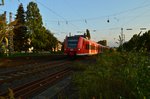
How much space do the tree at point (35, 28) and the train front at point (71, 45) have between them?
146ft

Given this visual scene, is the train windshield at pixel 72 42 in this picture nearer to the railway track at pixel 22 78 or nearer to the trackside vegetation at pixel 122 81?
the railway track at pixel 22 78

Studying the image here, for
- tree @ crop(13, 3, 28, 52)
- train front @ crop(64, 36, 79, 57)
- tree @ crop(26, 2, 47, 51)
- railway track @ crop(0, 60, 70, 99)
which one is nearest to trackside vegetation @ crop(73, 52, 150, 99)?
railway track @ crop(0, 60, 70, 99)

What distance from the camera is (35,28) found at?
8450cm

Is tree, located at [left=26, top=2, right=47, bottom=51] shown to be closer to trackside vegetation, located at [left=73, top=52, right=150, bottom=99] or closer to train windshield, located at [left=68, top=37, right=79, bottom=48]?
train windshield, located at [left=68, top=37, right=79, bottom=48]

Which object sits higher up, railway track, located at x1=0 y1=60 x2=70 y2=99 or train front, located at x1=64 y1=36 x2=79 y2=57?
train front, located at x1=64 y1=36 x2=79 y2=57

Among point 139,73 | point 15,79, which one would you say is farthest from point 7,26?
point 139,73

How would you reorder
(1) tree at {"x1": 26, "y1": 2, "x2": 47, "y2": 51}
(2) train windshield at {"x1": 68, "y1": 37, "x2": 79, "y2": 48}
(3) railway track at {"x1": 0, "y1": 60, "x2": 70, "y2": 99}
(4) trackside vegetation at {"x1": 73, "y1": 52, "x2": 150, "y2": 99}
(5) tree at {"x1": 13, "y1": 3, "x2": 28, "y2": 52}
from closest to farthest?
(4) trackside vegetation at {"x1": 73, "y1": 52, "x2": 150, "y2": 99} < (3) railway track at {"x1": 0, "y1": 60, "x2": 70, "y2": 99} < (2) train windshield at {"x1": 68, "y1": 37, "x2": 79, "y2": 48} < (5) tree at {"x1": 13, "y1": 3, "x2": 28, "y2": 52} < (1) tree at {"x1": 26, "y1": 2, "x2": 47, "y2": 51}

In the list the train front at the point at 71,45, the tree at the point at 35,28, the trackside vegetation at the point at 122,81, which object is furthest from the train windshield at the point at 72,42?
the tree at the point at 35,28

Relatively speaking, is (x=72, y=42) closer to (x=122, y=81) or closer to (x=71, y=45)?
(x=71, y=45)

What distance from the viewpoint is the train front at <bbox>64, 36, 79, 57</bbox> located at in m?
37.8

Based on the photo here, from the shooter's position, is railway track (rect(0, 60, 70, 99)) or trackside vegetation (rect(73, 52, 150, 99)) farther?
railway track (rect(0, 60, 70, 99))

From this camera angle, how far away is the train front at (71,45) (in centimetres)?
3781

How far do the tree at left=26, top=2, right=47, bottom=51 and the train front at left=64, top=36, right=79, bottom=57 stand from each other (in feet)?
146

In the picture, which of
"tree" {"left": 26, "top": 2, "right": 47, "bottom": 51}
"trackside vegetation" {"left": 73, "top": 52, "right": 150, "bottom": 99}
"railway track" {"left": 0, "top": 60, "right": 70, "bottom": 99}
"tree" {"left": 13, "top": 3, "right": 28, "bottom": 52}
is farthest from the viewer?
"tree" {"left": 26, "top": 2, "right": 47, "bottom": 51}
